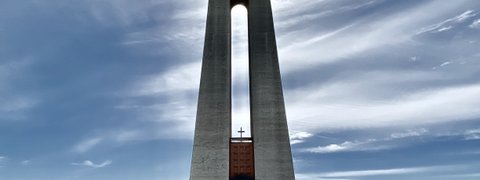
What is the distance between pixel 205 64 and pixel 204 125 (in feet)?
9.47

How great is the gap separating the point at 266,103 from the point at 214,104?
2.25m

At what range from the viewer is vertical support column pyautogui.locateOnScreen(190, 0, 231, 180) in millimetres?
16812

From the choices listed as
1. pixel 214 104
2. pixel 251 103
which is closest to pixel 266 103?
pixel 251 103

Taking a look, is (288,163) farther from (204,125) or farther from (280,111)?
(204,125)

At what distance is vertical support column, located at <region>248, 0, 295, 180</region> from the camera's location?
16859mm

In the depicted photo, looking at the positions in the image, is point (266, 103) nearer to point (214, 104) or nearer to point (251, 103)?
point (251, 103)

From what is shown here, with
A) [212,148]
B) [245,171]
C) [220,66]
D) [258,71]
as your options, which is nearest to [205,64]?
[220,66]

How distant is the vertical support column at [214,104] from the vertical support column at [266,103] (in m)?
1.17

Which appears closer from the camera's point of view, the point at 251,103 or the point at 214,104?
the point at 214,104

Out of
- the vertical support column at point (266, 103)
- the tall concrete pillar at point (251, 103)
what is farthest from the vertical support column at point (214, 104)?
the vertical support column at point (266, 103)

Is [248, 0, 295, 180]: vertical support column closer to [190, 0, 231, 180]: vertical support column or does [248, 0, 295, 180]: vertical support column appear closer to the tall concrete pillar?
the tall concrete pillar

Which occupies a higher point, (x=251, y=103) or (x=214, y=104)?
(x=251, y=103)

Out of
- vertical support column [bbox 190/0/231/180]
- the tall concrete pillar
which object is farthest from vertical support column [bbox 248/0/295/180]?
vertical support column [bbox 190/0/231/180]

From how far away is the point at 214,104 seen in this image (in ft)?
58.2
